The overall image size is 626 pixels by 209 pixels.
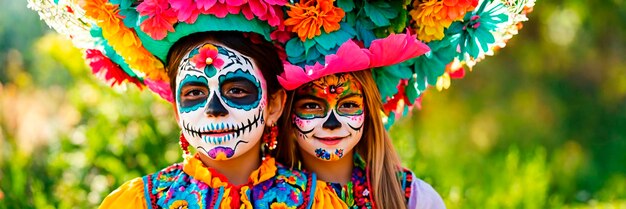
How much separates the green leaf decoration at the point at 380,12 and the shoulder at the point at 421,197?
0.72 metres

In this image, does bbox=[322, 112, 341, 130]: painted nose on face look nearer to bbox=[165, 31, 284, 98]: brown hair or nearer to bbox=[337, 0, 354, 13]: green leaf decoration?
bbox=[165, 31, 284, 98]: brown hair

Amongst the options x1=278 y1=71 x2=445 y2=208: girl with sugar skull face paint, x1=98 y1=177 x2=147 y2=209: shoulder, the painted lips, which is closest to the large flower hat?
x1=278 y1=71 x2=445 y2=208: girl with sugar skull face paint

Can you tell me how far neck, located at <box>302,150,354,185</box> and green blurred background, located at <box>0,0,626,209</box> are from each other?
164cm

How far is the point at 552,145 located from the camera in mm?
12672

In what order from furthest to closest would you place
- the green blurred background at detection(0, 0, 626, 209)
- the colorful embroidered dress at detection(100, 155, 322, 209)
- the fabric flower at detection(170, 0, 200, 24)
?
the green blurred background at detection(0, 0, 626, 209), the colorful embroidered dress at detection(100, 155, 322, 209), the fabric flower at detection(170, 0, 200, 24)

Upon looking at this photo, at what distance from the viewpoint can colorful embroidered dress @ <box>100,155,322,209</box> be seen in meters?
3.74

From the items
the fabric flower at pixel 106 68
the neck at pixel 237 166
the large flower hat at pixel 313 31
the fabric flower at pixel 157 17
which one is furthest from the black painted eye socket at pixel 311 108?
the fabric flower at pixel 106 68

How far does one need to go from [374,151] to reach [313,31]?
648mm

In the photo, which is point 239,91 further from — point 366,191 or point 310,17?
point 366,191

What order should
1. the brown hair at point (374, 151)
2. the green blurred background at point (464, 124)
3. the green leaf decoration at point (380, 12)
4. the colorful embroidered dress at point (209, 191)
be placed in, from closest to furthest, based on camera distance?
the colorful embroidered dress at point (209, 191)
the green leaf decoration at point (380, 12)
the brown hair at point (374, 151)
the green blurred background at point (464, 124)

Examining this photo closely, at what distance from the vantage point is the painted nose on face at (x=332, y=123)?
12.8 ft

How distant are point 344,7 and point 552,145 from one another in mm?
9354

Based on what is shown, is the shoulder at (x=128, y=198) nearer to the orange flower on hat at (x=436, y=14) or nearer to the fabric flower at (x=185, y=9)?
the fabric flower at (x=185, y=9)

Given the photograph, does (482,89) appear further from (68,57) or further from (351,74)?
(351,74)
